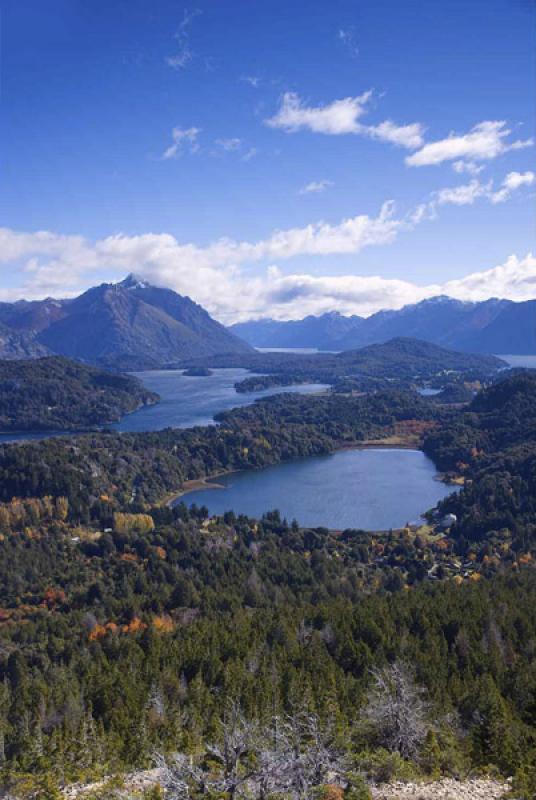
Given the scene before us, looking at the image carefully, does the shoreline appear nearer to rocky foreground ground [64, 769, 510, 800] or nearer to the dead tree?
the dead tree

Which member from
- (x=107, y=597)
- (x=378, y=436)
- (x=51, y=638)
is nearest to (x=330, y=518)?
(x=107, y=597)

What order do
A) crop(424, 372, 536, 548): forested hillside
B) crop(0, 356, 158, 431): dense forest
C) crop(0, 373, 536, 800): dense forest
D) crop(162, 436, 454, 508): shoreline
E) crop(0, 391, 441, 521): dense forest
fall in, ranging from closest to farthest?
crop(0, 373, 536, 800): dense forest → crop(424, 372, 536, 548): forested hillside → crop(0, 391, 441, 521): dense forest → crop(162, 436, 454, 508): shoreline → crop(0, 356, 158, 431): dense forest

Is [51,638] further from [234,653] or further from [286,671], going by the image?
[286,671]

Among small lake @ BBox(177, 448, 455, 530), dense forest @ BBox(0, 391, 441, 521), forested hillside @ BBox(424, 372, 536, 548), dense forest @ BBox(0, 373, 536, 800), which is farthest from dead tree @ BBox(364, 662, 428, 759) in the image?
dense forest @ BBox(0, 391, 441, 521)

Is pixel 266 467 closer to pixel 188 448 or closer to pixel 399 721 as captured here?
pixel 188 448

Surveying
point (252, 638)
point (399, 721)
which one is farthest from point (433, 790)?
point (252, 638)

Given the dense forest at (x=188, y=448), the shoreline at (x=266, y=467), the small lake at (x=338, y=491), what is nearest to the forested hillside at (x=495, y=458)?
the shoreline at (x=266, y=467)

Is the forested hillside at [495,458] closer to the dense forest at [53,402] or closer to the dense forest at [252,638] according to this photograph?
the dense forest at [252,638]
